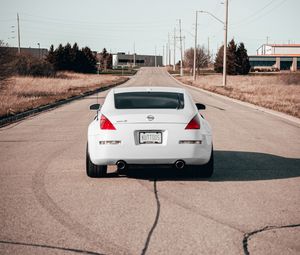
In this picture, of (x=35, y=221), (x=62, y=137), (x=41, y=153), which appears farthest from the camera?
(x=62, y=137)

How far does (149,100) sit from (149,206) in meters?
2.19

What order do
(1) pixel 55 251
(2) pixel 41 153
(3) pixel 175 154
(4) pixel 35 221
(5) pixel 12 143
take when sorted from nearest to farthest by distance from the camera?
(1) pixel 55 251, (4) pixel 35 221, (3) pixel 175 154, (2) pixel 41 153, (5) pixel 12 143

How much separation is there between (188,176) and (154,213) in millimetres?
2112

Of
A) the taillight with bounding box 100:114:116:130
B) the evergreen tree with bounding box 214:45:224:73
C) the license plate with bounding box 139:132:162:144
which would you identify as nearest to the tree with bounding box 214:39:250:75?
the evergreen tree with bounding box 214:45:224:73

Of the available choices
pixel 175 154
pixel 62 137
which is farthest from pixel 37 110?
pixel 175 154

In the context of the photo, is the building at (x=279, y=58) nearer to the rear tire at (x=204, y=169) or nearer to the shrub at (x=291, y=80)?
the shrub at (x=291, y=80)

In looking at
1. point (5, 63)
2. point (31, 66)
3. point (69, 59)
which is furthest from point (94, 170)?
point (69, 59)

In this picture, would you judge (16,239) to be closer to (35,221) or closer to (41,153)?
(35,221)

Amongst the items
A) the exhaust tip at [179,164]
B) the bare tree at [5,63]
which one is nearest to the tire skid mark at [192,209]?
the exhaust tip at [179,164]

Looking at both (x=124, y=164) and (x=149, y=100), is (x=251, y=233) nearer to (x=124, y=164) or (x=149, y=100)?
(x=124, y=164)

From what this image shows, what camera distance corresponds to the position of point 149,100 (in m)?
7.29

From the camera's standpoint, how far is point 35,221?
4.99 metres

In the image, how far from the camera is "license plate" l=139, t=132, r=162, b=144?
260 inches

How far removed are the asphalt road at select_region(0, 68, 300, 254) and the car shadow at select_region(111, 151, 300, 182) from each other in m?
0.02
